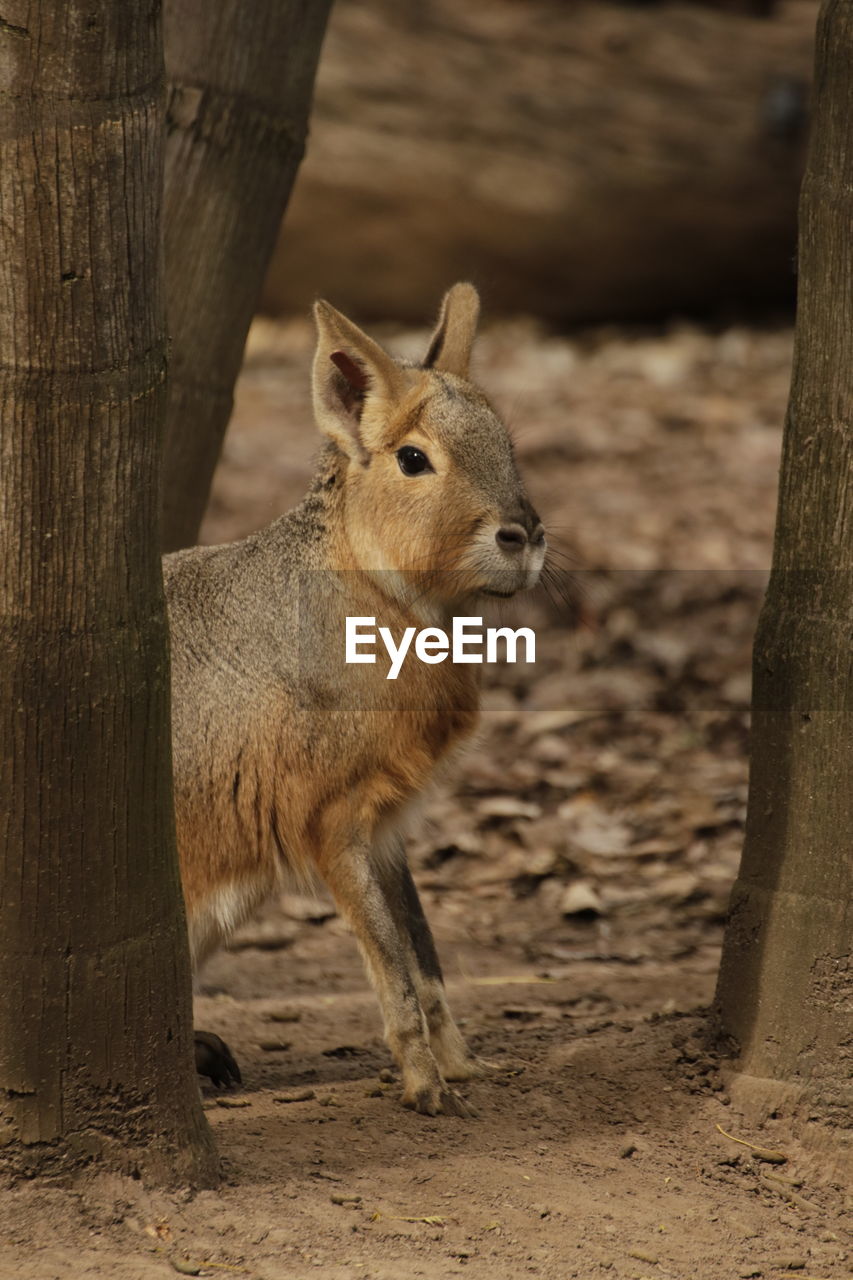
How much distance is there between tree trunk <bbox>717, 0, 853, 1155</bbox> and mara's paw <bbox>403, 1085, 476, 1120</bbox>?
0.64m

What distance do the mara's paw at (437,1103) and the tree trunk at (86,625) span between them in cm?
65

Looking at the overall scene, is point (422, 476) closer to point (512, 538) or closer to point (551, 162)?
point (512, 538)

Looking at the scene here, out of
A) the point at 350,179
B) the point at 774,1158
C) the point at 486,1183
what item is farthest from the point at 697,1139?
the point at 350,179

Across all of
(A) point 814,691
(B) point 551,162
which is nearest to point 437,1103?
(A) point 814,691

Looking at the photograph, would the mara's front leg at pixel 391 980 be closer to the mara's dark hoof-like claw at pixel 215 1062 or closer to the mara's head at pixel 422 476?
the mara's dark hoof-like claw at pixel 215 1062

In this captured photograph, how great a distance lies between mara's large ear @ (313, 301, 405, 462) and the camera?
3822 millimetres

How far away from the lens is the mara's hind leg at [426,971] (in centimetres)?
398

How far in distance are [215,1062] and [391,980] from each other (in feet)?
1.69

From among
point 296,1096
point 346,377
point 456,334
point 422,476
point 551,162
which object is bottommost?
point 296,1096

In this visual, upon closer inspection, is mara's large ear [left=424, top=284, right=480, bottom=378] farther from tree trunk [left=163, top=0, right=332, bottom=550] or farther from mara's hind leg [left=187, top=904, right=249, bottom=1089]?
mara's hind leg [left=187, top=904, right=249, bottom=1089]

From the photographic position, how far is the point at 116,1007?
3.02 meters

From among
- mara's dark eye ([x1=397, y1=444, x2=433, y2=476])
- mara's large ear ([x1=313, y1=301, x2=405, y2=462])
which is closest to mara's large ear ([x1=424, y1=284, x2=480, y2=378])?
mara's large ear ([x1=313, y1=301, x2=405, y2=462])

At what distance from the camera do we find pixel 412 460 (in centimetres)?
389

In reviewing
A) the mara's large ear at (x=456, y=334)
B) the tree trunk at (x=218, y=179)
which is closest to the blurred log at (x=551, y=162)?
the tree trunk at (x=218, y=179)
